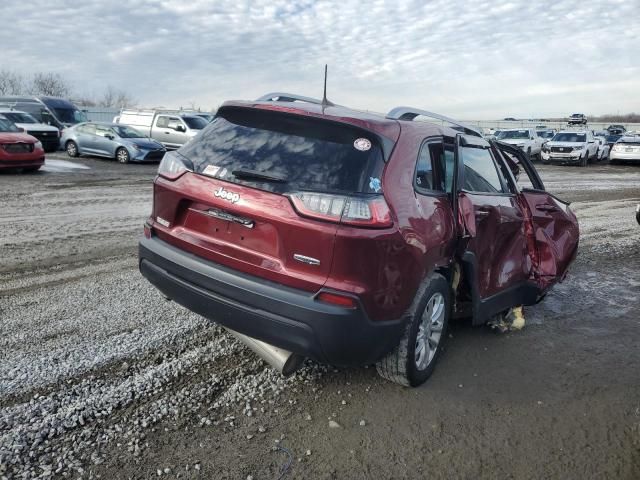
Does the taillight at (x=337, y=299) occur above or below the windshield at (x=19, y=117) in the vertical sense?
above

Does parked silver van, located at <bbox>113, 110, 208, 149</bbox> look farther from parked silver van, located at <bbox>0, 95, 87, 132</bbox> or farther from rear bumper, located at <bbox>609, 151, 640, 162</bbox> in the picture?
rear bumper, located at <bbox>609, 151, 640, 162</bbox>

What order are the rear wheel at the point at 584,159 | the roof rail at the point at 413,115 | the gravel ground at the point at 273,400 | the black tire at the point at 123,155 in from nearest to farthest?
the gravel ground at the point at 273,400 < the roof rail at the point at 413,115 < the black tire at the point at 123,155 < the rear wheel at the point at 584,159

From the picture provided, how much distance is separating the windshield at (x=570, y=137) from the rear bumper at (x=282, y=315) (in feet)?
89.4

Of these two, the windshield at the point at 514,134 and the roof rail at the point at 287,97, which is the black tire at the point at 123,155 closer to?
the roof rail at the point at 287,97

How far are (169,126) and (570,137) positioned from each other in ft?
64.6

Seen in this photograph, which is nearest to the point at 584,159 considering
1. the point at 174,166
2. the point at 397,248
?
the point at 397,248

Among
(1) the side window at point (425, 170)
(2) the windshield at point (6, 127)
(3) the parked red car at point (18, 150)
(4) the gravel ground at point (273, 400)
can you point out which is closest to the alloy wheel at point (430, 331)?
(4) the gravel ground at point (273, 400)

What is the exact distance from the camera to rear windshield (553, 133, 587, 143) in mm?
27062

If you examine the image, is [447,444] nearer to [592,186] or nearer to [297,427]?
[297,427]

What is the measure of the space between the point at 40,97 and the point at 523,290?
28.8m

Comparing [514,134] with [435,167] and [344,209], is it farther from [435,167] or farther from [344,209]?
[344,209]

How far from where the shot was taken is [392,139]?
325 centimetres

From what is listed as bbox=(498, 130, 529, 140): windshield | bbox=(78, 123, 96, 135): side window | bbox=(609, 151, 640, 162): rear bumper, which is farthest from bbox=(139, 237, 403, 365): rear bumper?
bbox=(498, 130, 529, 140): windshield

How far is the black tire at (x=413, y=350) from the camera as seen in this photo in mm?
3369
